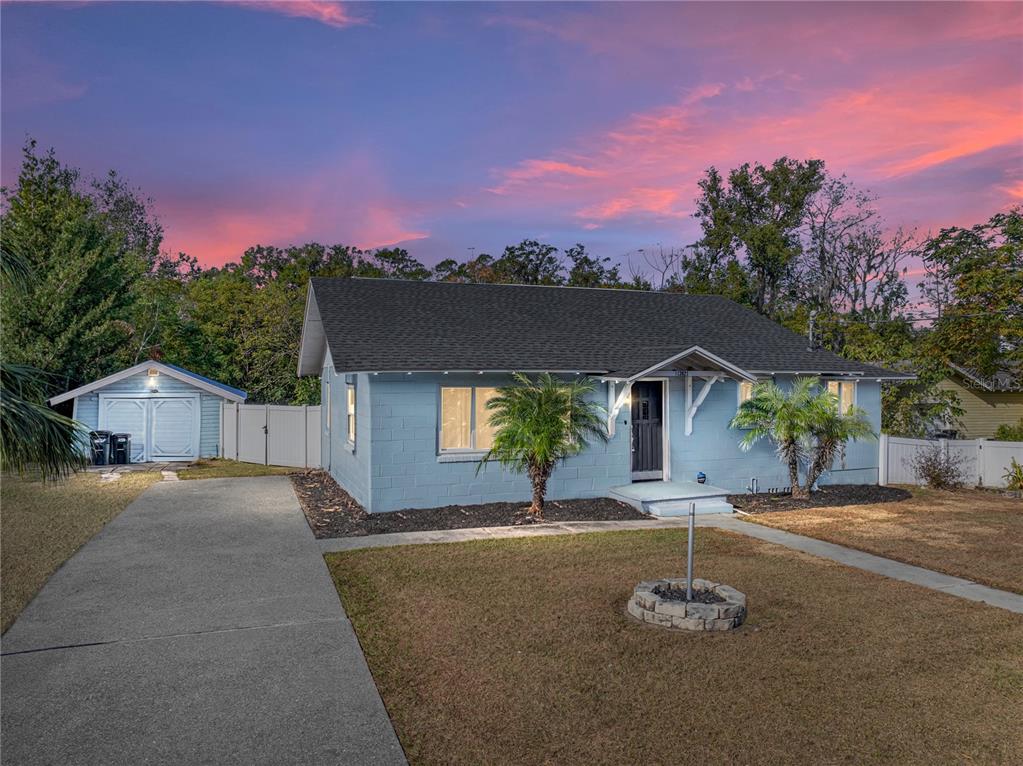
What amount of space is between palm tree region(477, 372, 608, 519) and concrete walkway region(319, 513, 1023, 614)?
3.66 feet

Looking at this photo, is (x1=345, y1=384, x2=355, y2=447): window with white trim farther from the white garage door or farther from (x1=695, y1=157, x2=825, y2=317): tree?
(x1=695, y1=157, x2=825, y2=317): tree

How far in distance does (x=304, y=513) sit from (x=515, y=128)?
11890 millimetres

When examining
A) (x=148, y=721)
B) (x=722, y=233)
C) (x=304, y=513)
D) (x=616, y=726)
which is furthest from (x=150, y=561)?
(x=722, y=233)

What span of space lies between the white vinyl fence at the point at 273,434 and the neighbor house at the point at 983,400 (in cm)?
2272

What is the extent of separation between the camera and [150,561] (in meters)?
8.40

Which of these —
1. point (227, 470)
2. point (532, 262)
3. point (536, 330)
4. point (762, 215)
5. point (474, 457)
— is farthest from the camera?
point (532, 262)

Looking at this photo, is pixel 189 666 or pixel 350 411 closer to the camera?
pixel 189 666

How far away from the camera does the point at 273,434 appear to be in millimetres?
19359

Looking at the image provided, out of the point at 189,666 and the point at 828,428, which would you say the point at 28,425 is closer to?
the point at 189,666

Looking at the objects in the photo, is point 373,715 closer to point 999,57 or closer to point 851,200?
point 999,57

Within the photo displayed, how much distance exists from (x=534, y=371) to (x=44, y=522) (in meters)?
8.60

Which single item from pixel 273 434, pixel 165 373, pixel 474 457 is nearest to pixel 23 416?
pixel 474 457

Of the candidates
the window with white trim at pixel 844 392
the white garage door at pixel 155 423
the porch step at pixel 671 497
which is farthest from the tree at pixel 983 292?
the white garage door at pixel 155 423

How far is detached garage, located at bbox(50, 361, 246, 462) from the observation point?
20.3m
